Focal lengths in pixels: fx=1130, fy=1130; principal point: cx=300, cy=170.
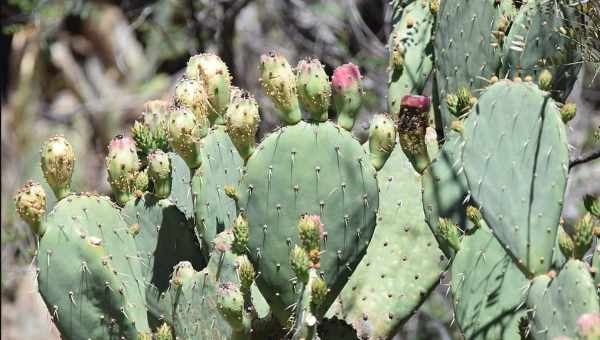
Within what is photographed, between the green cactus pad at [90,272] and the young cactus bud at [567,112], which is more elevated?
the young cactus bud at [567,112]

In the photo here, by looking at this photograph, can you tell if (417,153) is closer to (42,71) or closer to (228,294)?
(228,294)

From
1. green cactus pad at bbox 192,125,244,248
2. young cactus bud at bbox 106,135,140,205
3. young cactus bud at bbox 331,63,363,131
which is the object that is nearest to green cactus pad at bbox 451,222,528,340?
young cactus bud at bbox 331,63,363,131

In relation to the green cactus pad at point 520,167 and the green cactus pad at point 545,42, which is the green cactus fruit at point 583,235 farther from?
the green cactus pad at point 545,42

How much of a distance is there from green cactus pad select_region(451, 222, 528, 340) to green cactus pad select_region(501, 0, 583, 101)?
606 millimetres

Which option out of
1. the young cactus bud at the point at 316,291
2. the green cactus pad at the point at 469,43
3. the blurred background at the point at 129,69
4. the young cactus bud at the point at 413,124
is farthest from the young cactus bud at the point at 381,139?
the blurred background at the point at 129,69

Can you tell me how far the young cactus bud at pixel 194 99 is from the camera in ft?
10.7

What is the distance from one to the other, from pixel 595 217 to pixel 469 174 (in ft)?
1.12

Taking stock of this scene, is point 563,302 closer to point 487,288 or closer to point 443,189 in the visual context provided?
point 487,288

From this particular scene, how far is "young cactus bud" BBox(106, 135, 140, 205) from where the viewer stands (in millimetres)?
3279

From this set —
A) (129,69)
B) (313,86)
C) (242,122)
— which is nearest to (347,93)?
(313,86)

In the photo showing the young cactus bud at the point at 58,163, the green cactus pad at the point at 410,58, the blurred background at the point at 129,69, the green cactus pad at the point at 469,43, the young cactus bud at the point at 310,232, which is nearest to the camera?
the young cactus bud at the point at 310,232

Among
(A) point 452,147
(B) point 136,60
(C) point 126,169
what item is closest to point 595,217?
(A) point 452,147

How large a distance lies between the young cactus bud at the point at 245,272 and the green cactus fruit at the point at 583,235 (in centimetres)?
82

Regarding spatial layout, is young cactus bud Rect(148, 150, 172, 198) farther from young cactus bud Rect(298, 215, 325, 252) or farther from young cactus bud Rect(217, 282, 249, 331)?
young cactus bud Rect(298, 215, 325, 252)
